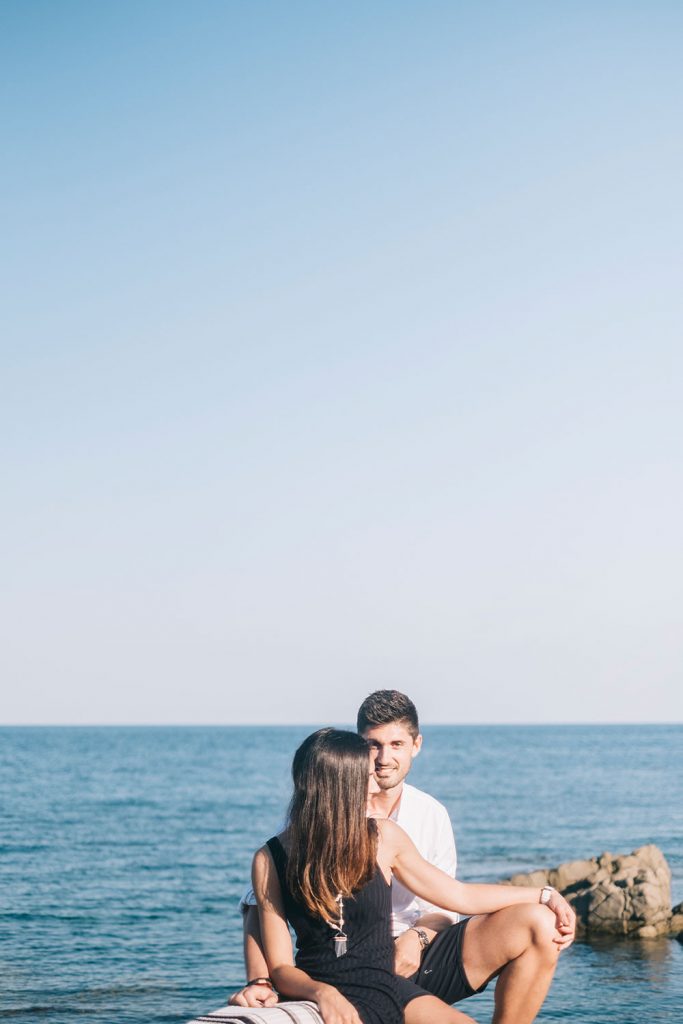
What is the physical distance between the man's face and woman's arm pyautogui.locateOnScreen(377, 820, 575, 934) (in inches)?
36.2

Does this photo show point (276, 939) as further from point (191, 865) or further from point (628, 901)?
point (191, 865)

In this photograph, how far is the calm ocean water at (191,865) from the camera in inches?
559

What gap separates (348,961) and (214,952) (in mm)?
14256

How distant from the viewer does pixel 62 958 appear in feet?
56.9

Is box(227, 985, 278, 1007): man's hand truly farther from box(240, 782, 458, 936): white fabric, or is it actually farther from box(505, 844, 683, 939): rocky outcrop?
box(505, 844, 683, 939): rocky outcrop

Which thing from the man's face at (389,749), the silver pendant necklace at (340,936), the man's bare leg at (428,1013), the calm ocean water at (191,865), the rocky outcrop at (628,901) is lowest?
the calm ocean water at (191,865)

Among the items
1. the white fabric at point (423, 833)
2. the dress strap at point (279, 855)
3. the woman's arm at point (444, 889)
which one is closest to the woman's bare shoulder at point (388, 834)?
the woman's arm at point (444, 889)

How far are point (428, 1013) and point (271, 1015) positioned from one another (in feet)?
3.11

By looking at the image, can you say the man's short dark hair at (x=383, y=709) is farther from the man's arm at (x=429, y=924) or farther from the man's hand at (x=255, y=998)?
the man's hand at (x=255, y=998)

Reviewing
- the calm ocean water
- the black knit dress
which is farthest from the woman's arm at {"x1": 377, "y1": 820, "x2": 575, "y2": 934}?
the calm ocean water

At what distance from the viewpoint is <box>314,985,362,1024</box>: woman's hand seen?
14.6 ft

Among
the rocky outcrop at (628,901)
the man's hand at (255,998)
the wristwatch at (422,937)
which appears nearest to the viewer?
the man's hand at (255,998)

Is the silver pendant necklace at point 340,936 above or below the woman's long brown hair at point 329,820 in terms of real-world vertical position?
below

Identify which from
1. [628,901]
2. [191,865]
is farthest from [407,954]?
[191,865]
